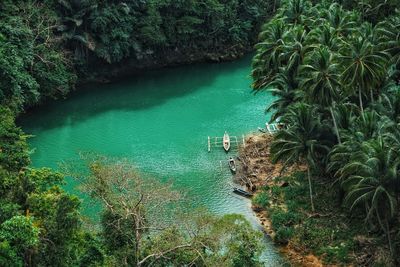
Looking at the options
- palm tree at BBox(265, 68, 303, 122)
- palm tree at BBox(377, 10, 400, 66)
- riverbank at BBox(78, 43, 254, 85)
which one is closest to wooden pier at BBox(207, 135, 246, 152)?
palm tree at BBox(265, 68, 303, 122)

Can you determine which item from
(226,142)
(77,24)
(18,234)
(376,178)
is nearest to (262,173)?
(226,142)

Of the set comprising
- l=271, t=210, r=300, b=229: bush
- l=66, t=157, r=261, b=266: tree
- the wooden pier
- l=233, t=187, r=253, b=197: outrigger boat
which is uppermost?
l=66, t=157, r=261, b=266: tree

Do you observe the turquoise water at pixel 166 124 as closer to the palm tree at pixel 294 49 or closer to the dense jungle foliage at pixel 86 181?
the dense jungle foliage at pixel 86 181

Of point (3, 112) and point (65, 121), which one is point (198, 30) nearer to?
point (65, 121)

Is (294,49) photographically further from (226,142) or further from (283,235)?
(283,235)

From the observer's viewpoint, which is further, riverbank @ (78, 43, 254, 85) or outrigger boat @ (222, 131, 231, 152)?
riverbank @ (78, 43, 254, 85)

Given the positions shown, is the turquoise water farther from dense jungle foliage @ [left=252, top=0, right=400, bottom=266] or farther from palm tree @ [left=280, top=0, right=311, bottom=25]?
palm tree @ [left=280, top=0, right=311, bottom=25]
